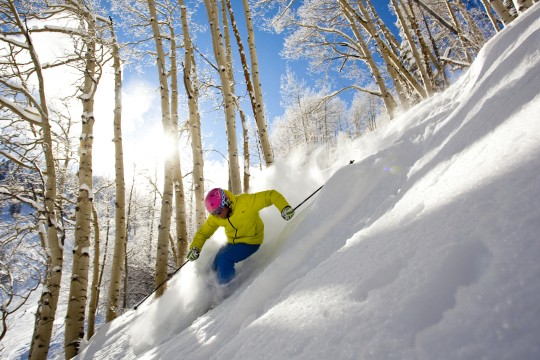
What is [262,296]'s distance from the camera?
1932 millimetres

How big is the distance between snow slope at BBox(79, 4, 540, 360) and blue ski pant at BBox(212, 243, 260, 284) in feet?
2.99

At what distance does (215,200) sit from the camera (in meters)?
3.36

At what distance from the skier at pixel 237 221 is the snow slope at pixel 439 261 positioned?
95 cm

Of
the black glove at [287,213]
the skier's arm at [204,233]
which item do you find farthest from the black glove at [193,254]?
the black glove at [287,213]

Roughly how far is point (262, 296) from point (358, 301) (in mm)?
1084

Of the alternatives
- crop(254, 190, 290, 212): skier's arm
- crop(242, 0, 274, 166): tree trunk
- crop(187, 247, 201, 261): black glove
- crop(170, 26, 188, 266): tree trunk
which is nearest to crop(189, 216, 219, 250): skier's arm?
crop(187, 247, 201, 261): black glove

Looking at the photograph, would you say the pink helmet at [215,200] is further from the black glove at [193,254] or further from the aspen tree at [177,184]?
the aspen tree at [177,184]

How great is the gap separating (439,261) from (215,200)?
8.91 feet

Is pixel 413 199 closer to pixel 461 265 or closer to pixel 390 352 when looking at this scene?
pixel 461 265

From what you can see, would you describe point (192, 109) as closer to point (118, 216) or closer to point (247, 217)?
point (118, 216)

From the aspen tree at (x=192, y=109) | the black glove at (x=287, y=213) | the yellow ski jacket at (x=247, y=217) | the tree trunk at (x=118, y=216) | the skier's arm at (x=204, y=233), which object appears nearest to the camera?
the black glove at (x=287, y=213)

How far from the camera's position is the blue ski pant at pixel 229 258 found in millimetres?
3307

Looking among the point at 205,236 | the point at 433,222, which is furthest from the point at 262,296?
the point at 205,236

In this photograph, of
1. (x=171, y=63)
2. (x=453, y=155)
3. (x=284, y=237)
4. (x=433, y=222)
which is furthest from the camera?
(x=171, y=63)
